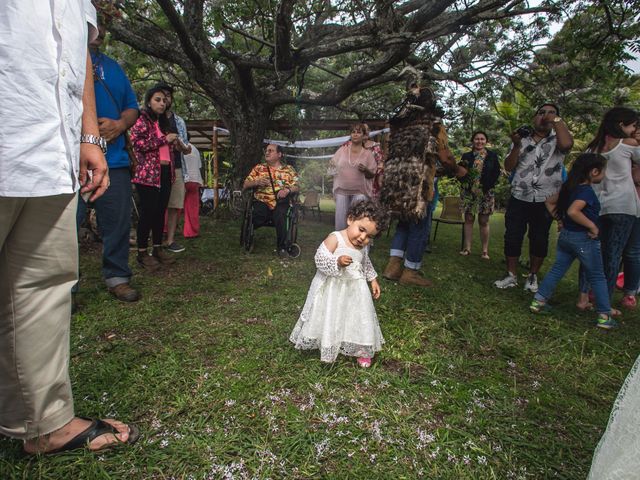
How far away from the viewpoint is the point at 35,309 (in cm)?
119

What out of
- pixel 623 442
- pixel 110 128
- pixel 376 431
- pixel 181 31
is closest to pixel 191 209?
pixel 181 31

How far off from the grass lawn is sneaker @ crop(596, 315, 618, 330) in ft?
0.21

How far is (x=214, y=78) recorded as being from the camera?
6.97m

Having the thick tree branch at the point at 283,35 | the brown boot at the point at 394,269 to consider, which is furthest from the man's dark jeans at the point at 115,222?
the thick tree branch at the point at 283,35

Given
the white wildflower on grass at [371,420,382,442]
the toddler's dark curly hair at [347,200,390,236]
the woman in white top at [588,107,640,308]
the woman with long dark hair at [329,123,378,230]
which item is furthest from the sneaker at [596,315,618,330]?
the woman with long dark hair at [329,123,378,230]

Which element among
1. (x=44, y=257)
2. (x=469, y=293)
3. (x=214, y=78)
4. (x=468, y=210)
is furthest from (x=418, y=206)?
(x=214, y=78)

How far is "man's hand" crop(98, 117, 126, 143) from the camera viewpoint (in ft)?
8.40

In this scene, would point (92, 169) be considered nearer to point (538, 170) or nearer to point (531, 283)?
point (538, 170)

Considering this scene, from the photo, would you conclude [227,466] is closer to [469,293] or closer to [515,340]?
[515,340]

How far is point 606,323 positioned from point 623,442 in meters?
2.93

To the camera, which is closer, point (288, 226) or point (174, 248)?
point (174, 248)

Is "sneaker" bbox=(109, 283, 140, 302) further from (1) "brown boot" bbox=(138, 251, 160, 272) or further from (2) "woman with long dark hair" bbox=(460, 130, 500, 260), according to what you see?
(2) "woman with long dark hair" bbox=(460, 130, 500, 260)

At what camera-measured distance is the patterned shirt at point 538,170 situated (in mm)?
3725

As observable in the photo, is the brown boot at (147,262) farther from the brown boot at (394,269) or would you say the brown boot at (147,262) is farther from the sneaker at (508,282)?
the sneaker at (508,282)
